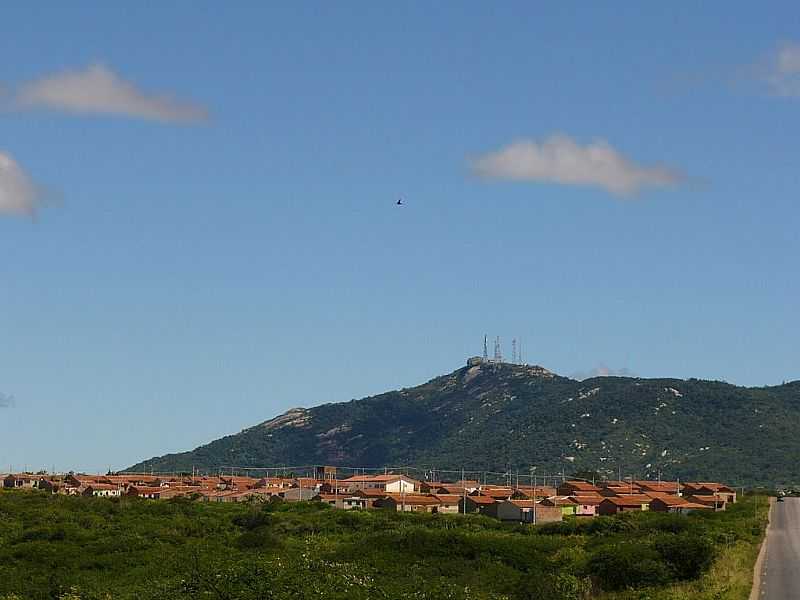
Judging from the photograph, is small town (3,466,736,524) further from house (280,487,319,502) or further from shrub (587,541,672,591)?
shrub (587,541,672,591)

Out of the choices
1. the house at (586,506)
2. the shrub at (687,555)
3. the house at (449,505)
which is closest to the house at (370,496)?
the house at (449,505)

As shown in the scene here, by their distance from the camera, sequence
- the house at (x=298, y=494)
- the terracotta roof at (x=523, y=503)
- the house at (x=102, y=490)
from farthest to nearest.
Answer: the house at (x=298, y=494), the house at (x=102, y=490), the terracotta roof at (x=523, y=503)

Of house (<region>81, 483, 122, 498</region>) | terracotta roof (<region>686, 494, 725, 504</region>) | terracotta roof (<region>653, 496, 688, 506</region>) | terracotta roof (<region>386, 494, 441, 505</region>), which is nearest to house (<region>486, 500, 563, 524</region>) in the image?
terracotta roof (<region>386, 494, 441, 505</region>)

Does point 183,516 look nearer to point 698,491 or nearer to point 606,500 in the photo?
point 606,500

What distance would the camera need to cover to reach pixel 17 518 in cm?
13012

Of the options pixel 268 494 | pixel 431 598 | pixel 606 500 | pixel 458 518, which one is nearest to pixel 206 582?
pixel 431 598

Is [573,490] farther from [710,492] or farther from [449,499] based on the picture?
[449,499]

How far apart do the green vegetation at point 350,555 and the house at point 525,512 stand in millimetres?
5600

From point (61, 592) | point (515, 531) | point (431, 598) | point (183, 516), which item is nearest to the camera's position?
point (431, 598)

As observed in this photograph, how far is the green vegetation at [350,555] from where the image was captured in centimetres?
6762

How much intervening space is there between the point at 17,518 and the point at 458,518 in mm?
41256

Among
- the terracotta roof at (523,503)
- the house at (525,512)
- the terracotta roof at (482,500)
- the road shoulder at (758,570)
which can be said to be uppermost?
the terracotta roof at (482,500)

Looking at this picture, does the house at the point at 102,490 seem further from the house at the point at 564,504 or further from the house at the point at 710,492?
the house at the point at 710,492

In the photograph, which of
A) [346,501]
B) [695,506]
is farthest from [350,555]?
[346,501]
